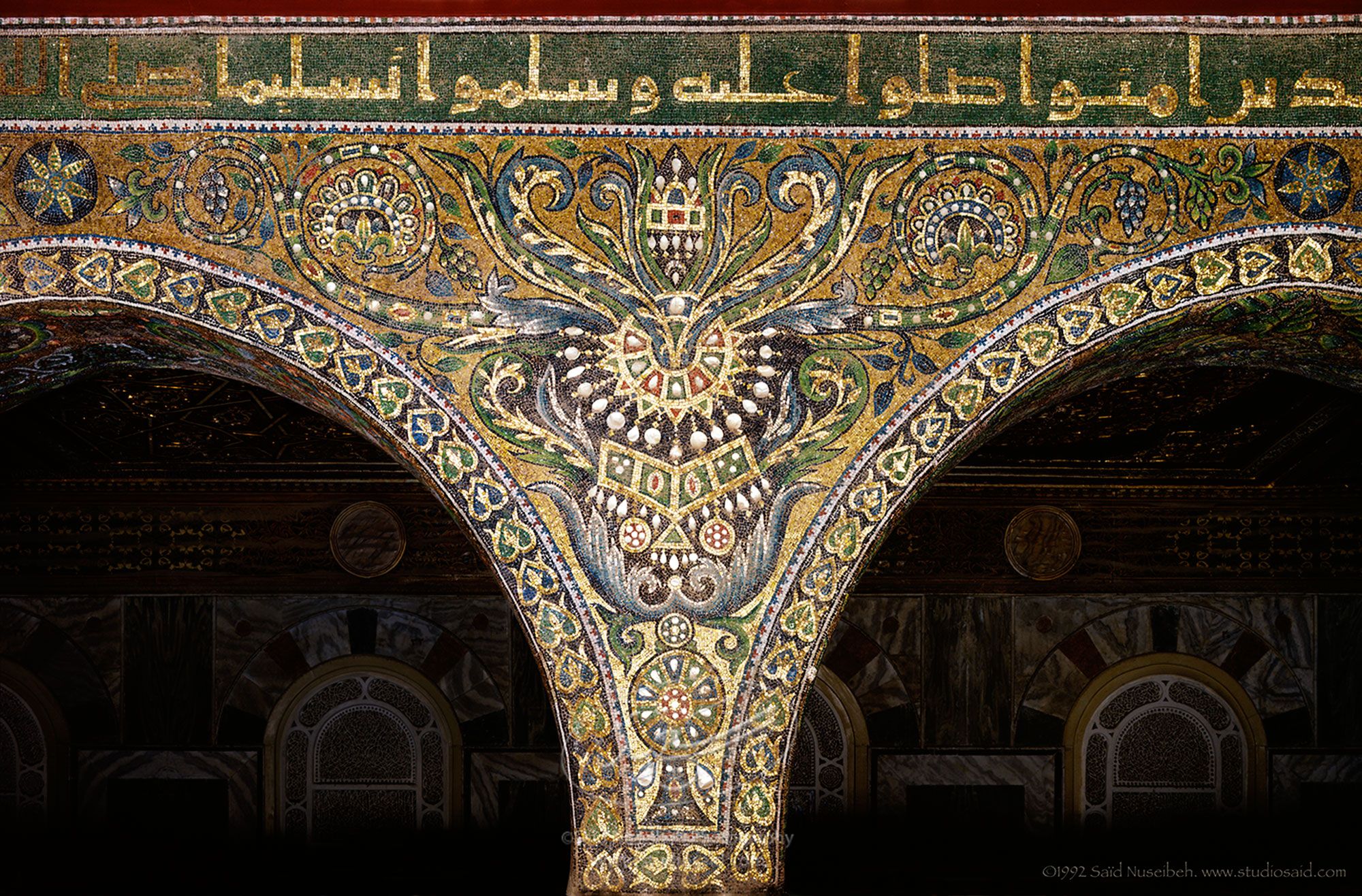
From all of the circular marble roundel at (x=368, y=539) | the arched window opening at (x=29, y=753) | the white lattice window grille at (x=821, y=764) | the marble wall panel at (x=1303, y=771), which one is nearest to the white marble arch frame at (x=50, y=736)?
the arched window opening at (x=29, y=753)

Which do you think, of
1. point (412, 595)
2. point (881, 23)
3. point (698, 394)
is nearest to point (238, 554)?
point (412, 595)

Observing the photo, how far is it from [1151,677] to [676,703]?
3297mm

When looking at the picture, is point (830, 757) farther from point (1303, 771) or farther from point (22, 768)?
point (22, 768)

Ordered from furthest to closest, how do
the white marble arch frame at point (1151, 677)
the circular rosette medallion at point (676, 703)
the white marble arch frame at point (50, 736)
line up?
the white marble arch frame at point (1151, 677)
the white marble arch frame at point (50, 736)
the circular rosette medallion at point (676, 703)

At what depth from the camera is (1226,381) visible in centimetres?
417

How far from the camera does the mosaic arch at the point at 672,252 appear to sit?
268 cm

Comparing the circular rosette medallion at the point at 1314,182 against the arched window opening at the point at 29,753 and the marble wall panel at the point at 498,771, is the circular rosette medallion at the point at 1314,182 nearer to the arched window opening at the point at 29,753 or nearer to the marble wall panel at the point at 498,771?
the marble wall panel at the point at 498,771

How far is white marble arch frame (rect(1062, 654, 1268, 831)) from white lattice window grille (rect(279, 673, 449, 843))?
2.54 metres

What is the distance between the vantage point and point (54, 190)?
2686mm

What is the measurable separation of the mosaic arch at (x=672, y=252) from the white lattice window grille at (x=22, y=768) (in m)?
3.06

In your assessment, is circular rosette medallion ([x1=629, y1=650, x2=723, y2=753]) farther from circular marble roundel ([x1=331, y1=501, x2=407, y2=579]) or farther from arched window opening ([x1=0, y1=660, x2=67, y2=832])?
arched window opening ([x1=0, y1=660, x2=67, y2=832])

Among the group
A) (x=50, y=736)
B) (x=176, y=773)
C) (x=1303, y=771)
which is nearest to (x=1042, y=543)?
(x=1303, y=771)

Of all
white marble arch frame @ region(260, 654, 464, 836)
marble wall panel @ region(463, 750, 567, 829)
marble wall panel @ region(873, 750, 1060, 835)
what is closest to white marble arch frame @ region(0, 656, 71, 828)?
white marble arch frame @ region(260, 654, 464, 836)

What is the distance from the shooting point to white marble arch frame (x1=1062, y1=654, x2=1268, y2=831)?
5.25 metres
